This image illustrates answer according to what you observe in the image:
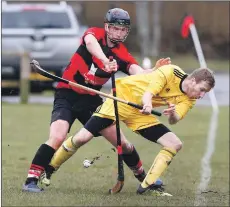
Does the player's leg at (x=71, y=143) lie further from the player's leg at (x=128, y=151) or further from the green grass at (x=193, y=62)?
the green grass at (x=193, y=62)

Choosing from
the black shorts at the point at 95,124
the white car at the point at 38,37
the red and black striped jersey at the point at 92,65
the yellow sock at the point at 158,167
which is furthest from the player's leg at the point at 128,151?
the white car at the point at 38,37

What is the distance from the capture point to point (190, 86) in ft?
28.3

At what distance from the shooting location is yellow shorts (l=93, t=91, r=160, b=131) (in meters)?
8.85

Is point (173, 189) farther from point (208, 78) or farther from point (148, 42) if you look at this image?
point (148, 42)

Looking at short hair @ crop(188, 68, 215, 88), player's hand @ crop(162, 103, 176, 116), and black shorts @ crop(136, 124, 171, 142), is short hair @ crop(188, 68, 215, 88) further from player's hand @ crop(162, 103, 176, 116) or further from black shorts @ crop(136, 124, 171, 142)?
black shorts @ crop(136, 124, 171, 142)

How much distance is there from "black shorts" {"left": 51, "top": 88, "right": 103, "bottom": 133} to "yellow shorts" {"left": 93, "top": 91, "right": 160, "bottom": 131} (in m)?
0.27

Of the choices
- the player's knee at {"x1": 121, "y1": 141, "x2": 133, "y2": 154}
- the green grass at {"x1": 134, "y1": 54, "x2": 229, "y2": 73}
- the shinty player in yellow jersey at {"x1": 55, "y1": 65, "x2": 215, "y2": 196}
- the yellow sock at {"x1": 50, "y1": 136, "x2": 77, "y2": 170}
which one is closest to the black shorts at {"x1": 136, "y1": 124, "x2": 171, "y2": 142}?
the shinty player in yellow jersey at {"x1": 55, "y1": 65, "x2": 215, "y2": 196}

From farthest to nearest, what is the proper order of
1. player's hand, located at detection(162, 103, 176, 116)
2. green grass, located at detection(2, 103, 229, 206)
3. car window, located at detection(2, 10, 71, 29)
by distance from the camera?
car window, located at detection(2, 10, 71, 29) < player's hand, located at detection(162, 103, 176, 116) < green grass, located at detection(2, 103, 229, 206)

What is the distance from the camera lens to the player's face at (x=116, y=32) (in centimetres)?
884

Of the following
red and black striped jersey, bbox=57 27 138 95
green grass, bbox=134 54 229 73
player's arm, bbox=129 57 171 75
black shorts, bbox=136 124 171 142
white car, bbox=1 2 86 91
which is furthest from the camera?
green grass, bbox=134 54 229 73

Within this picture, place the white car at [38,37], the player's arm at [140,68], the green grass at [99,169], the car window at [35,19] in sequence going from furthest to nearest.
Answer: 1. the car window at [35,19]
2. the white car at [38,37]
3. the player's arm at [140,68]
4. the green grass at [99,169]

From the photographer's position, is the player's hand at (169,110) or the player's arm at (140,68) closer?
the player's hand at (169,110)

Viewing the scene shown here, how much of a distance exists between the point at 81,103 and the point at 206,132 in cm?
806

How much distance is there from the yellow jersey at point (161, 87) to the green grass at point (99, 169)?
0.95 meters
